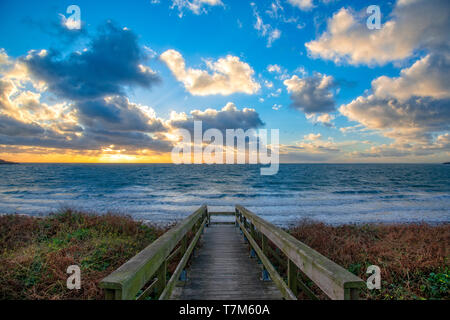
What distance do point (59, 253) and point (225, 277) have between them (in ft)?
15.3

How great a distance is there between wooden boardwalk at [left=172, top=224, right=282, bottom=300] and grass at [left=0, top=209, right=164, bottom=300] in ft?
6.72

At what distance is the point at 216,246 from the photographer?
681cm

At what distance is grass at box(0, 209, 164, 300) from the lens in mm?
4543

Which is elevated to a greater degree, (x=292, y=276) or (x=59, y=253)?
(x=292, y=276)

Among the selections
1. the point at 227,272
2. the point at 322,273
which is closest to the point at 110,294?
the point at 322,273

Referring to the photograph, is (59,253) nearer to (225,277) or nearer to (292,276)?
(225,277)

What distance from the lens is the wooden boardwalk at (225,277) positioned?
12.2 ft

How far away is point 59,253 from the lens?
5695mm

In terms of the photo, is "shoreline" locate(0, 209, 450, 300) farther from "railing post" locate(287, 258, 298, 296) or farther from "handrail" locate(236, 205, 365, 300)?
"handrail" locate(236, 205, 365, 300)

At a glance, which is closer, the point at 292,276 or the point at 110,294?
the point at 110,294

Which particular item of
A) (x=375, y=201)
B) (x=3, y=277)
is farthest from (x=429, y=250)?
(x=375, y=201)

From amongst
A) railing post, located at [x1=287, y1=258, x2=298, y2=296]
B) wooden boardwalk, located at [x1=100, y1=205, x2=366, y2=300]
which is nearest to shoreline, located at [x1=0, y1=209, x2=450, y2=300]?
wooden boardwalk, located at [x1=100, y1=205, x2=366, y2=300]

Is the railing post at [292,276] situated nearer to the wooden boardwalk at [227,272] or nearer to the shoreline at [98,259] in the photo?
the wooden boardwalk at [227,272]

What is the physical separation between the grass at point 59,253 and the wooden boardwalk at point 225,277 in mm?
2049
